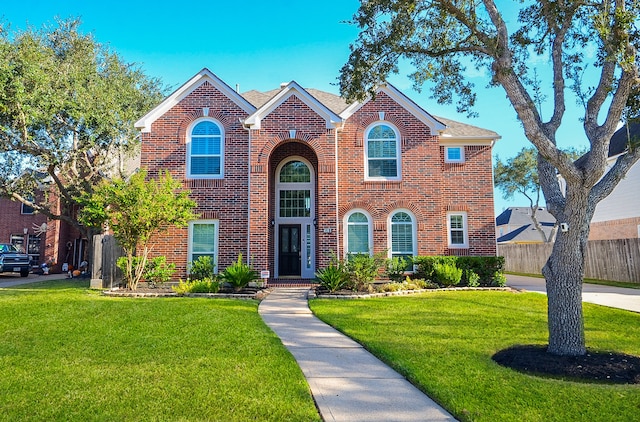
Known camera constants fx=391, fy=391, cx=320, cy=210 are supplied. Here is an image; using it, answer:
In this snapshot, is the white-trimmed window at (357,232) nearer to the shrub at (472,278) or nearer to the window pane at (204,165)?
the shrub at (472,278)

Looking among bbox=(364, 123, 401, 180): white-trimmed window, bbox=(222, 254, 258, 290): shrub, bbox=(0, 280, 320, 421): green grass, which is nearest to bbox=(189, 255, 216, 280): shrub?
bbox=(222, 254, 258, 290): shrub

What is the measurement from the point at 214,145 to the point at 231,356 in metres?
10.7

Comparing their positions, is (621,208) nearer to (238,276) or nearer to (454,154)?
(454,154)

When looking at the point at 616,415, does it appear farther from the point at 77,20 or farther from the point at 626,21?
the point at 77,20

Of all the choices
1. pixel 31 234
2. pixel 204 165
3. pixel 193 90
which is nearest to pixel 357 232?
pixel 204 165

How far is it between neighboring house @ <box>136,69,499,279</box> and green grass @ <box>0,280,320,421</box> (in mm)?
6232

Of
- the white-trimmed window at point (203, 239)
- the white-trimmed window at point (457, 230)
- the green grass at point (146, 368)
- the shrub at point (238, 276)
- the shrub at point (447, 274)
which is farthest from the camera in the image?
the white-trimmed window at point (457, 230)

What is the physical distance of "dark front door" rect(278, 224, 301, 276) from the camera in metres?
15.4

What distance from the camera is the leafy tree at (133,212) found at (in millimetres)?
11617

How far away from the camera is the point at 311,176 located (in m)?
15.7

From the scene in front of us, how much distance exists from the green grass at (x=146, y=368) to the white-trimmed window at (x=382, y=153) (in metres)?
8.68

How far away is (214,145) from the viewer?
1456 centimetres

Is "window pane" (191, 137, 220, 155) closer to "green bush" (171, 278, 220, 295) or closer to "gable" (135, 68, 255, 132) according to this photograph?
"gable" (135, 68, 255, 132)

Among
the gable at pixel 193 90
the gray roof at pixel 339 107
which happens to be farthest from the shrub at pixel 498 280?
the gable at pixel 193 90
